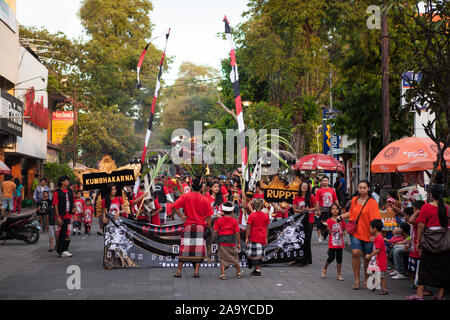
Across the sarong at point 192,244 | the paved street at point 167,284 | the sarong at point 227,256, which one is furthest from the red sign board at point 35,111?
the sarong at point 227,256

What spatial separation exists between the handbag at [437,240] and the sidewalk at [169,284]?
38.1 inches

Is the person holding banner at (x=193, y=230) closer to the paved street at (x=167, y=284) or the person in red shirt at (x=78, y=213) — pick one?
the paved street at (x=167, y=284)

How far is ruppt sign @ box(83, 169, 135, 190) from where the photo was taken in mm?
14406

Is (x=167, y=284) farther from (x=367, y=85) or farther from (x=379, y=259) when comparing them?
(x=367, y=85)

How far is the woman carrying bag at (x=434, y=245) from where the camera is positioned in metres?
9.10

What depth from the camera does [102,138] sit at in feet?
186

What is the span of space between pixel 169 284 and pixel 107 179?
436cm

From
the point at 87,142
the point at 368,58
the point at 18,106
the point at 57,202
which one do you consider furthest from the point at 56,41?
the point at 57,202

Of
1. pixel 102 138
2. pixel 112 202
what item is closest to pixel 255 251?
pixel 112 202
